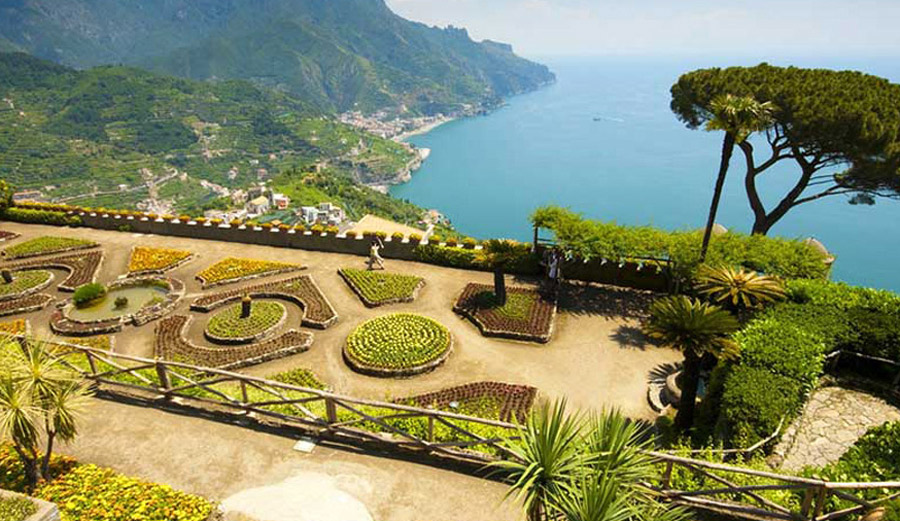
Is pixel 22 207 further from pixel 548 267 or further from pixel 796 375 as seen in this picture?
pixel 796 375

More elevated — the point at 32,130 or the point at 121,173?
the point at 32,130

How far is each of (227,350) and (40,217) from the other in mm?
25771

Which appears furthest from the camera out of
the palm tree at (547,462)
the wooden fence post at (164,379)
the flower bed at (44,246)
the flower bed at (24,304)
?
the flower bed at (44,246)

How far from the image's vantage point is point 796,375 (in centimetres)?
1341

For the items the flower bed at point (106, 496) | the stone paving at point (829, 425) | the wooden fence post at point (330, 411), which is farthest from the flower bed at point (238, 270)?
the stone paving at point (829, 425)

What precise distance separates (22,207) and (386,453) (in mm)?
38056

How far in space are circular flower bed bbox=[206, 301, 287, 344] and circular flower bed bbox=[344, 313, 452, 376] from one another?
4.05m

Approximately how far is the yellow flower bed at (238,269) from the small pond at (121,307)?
223 centimetres

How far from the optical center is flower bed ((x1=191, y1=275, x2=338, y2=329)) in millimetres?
21719

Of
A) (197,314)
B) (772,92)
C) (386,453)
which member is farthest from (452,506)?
(772,92)

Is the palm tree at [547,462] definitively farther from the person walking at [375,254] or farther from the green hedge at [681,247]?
the person walking at [375,254]

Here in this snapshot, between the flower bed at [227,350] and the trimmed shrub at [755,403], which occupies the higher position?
the trimmed shrub at [755,403]

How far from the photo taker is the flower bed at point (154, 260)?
2664cm

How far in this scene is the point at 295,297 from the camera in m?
23.5
